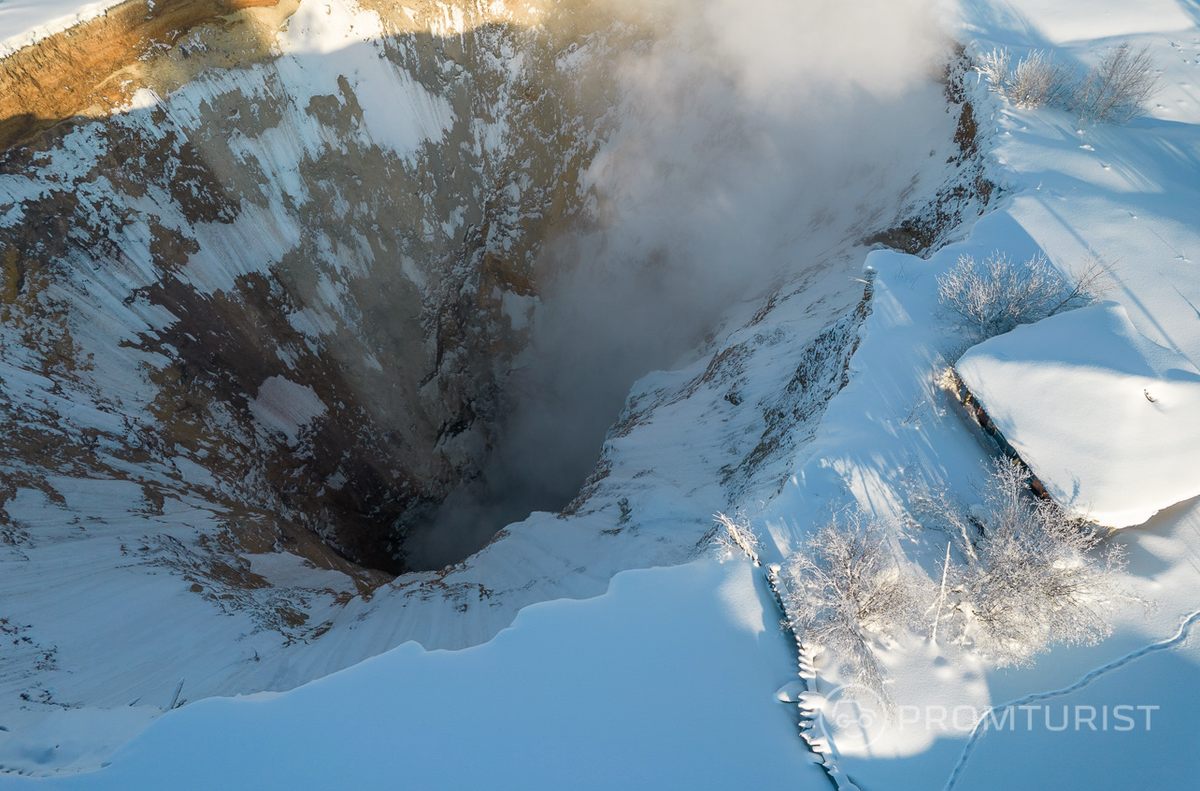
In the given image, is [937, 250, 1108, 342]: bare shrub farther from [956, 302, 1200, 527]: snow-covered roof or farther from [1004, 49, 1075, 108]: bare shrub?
[1004, 49, 1075, 108]: bare shrub

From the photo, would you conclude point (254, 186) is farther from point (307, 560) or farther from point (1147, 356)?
point (1147, 356)

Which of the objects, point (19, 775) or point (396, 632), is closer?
point (19, 775)

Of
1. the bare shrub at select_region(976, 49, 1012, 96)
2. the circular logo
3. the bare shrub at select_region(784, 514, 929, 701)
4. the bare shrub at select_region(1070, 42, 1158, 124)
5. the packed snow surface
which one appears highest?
the packed snow surface

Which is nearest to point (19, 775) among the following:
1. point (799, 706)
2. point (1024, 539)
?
point (799, 706)

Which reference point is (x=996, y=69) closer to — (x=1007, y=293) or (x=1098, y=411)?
(x=1007, y=293)

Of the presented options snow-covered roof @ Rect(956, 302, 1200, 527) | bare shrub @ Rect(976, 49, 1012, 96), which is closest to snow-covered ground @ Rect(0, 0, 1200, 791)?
snow-covered roof @ Rect(956, 302, 1200, 527)
